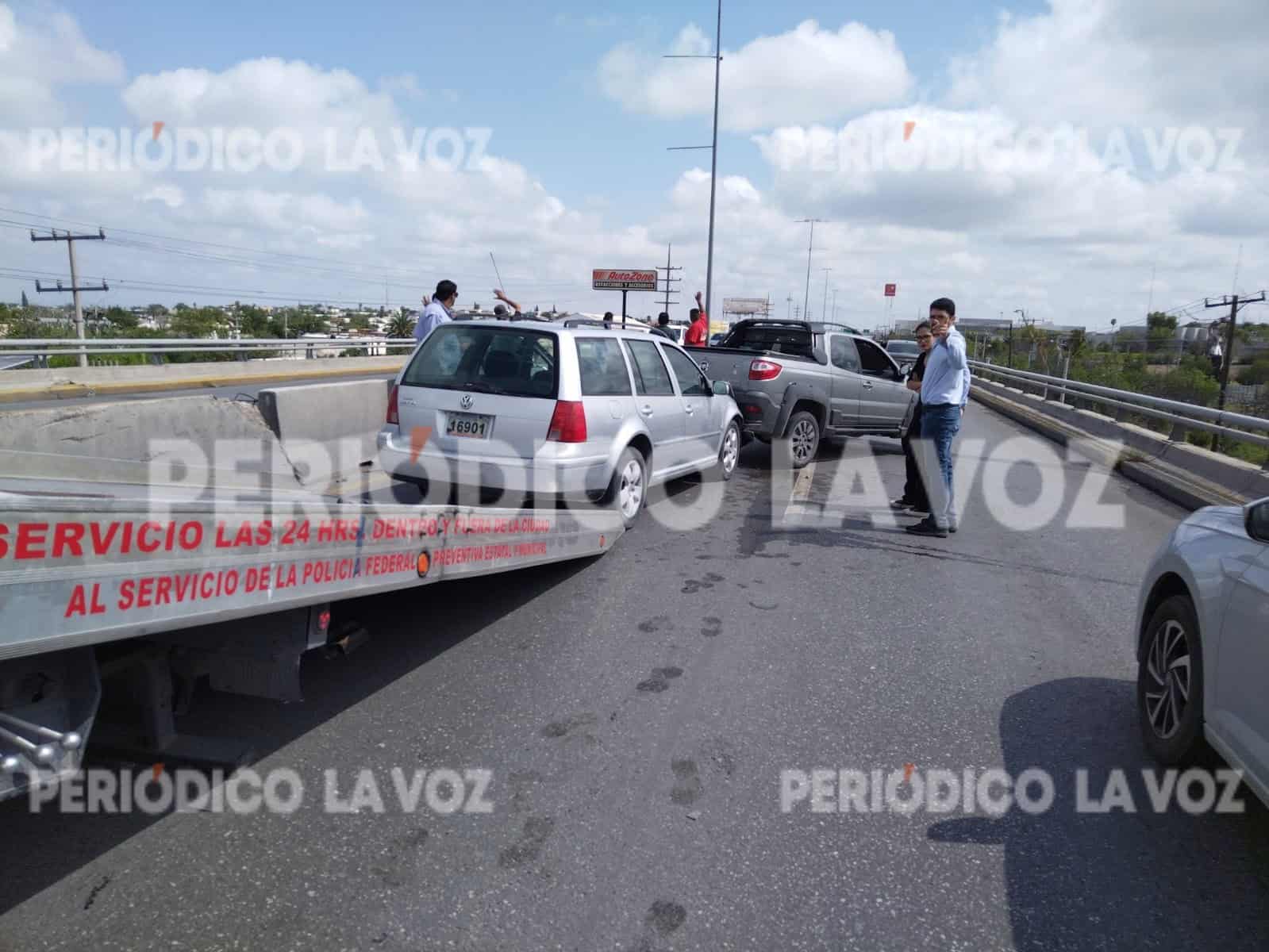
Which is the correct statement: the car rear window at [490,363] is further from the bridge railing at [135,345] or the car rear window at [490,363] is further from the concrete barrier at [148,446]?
the bridge railing at [135,345]

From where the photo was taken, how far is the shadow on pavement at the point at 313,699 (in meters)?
2.98

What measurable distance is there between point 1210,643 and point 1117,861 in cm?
89

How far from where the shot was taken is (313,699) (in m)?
4.21

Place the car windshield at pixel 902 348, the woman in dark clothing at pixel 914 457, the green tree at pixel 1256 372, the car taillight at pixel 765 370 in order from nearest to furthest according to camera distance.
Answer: the woman in dark clothing at pixel 914 457 → the car taillight at pixel 765 370 → the green tree at pixel 1256 372 → the car windshield at pixel 902 348

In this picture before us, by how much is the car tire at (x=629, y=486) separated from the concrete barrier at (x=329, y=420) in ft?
9.64

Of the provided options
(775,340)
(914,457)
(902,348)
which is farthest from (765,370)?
(902,348)

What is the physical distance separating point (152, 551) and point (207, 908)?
118cm

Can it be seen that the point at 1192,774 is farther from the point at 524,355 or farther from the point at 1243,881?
the point at 524,355

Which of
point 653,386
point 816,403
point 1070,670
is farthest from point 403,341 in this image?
point 1070,670

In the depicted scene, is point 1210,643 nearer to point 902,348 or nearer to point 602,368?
point 602,368

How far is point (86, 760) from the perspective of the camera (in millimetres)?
3391

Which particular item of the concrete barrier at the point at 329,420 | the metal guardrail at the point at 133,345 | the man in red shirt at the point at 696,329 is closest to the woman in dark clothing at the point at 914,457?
the concrete barrier at the point at 329,420

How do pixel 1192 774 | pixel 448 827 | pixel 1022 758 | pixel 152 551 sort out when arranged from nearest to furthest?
pixel 152 551
pixel 448 827
pixel 1192 774
pixel 1022 758

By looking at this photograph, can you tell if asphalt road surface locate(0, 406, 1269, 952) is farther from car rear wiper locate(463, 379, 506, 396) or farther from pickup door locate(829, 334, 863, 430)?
pickup door locate(829, 334, 863, 430)
